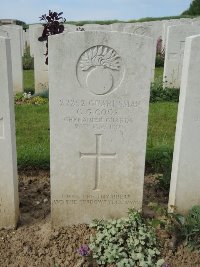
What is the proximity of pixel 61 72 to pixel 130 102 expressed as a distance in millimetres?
669

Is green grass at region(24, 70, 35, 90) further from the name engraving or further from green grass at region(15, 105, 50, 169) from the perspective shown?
the name engraving

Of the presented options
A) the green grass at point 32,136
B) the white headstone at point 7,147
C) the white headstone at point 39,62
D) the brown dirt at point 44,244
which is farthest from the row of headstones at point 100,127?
the white headstone at point 39,62

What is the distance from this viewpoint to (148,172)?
188 inches

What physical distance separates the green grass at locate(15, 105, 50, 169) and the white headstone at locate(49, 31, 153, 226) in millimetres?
1386

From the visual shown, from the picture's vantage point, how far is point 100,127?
3.30 m

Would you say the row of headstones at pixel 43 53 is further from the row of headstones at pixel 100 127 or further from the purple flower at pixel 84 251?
the purple flower at pixel 84 251

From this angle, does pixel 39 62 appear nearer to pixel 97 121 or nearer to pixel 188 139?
pixel 97 121

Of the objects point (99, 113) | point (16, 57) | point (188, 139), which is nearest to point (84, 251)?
point (99, 113)

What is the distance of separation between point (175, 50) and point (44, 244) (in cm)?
734

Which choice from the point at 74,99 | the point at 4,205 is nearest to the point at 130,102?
the point at 74,99

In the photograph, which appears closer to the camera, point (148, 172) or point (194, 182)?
point (194, 182)

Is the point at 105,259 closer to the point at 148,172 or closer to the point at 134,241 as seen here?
the point at 134,241

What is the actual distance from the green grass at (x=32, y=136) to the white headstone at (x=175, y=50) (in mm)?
3671

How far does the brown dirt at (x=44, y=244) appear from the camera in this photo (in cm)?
315
